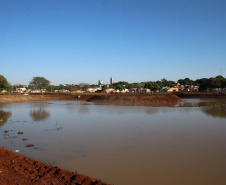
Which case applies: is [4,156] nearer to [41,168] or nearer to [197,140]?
[41,168]

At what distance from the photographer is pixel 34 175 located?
26.1ft

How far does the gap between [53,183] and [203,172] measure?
6.56 metres

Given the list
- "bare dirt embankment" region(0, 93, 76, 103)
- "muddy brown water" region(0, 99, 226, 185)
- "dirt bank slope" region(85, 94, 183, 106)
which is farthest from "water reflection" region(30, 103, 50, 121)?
"bare dirt embankment" region(0, 93, 76, 103)

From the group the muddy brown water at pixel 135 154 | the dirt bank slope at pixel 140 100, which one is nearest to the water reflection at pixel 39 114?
the muddy brown water at pixel 135 154

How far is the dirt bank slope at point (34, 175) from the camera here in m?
7.32

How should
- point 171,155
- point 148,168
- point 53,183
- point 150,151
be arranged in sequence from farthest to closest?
point 150,151
point 171,155
point 148,168
point 53,183

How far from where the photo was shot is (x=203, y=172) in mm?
8750

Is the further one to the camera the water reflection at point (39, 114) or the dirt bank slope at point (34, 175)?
the water reflection at point (39, 114)

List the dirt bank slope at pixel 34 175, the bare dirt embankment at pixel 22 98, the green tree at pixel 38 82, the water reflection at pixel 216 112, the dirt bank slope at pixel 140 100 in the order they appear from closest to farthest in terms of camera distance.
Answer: the dirt bank slope at pixel 34 175, the water reflection at pixel 216 112, the dirt bank slope at pixel 140 100, the bare dirt embankment at pixel 22 98, the green tree at pixel 38 82

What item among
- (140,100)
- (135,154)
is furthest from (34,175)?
(140,100)

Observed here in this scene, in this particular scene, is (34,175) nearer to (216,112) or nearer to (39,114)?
(39,114)

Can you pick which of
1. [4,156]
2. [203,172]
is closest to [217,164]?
[203,172]

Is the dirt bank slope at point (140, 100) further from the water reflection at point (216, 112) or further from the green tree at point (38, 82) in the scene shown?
the green tree at point (38, 82)

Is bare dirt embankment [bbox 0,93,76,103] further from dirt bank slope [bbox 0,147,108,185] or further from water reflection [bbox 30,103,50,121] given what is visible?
dirt bank slope [bbox 0,147,108,185]
